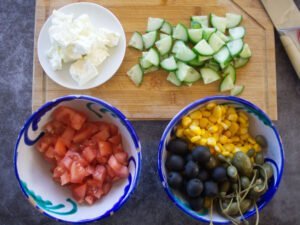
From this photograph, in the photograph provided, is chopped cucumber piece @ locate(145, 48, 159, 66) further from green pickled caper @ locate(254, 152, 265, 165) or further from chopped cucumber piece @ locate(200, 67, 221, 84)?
green pickled caper @ locate(254, 152, 265, 165)

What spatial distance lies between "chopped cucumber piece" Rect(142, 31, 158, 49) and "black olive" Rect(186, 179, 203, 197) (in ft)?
1.61

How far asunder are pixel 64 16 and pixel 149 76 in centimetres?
34

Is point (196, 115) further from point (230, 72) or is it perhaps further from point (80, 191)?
point (80, 191)

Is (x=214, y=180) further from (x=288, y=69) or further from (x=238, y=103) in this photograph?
(x=288, y=69)

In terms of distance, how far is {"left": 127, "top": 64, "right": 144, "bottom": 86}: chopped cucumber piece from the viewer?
145cm

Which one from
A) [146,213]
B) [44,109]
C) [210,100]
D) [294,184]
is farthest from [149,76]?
[294,184]

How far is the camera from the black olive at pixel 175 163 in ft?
4.23

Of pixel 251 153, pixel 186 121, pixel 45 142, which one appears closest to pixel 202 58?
pixel 186 121

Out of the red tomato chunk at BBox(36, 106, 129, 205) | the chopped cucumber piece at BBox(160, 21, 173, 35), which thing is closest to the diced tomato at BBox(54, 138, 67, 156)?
the red tomato chunk at BBox(36, 106, 129, 205)

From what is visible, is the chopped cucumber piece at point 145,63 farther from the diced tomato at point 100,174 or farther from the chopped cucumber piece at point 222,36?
the diced tomato at point 100,174

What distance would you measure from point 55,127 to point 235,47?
0.64 m

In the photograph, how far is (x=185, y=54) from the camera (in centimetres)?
144

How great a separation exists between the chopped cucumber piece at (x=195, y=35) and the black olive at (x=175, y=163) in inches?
16.0

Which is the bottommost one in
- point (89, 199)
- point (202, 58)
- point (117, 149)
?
point (89, 199)
